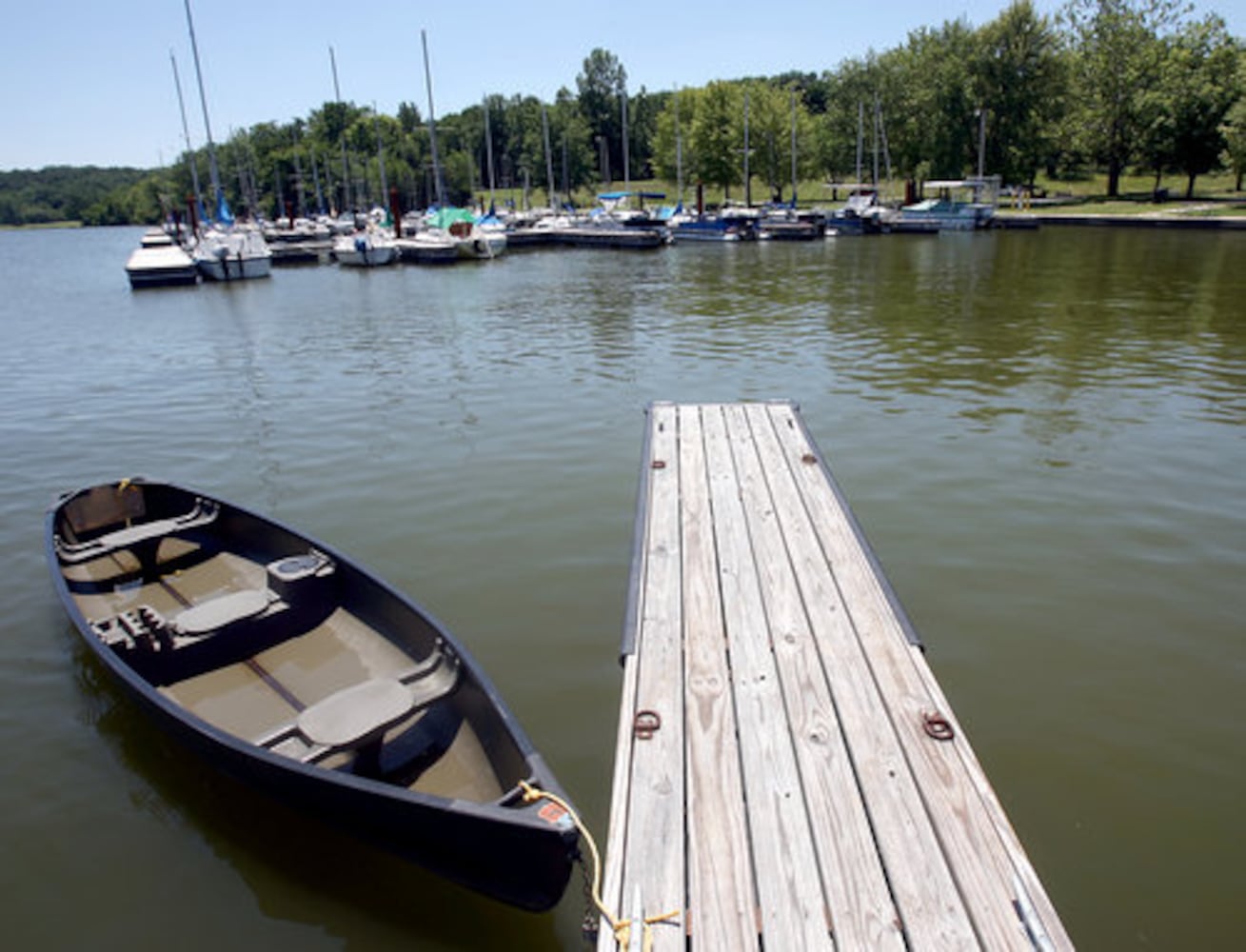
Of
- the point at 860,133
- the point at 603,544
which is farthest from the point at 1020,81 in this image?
the point at 603,544

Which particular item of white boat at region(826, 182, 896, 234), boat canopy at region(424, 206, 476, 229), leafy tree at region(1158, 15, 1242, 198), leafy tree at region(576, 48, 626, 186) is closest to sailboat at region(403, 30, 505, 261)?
boat canopy at region(424, 206, 476, 229)

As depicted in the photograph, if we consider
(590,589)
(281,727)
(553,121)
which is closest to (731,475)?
(590,589)

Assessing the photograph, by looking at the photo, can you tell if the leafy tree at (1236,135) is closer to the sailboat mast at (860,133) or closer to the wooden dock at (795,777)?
the sailboat mast at (860,133)

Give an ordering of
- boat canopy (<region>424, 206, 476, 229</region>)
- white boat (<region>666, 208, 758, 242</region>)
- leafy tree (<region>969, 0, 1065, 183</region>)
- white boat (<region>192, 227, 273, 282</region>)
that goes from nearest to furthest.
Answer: white boat (<region>192, 227, 273, 282</region>), white boat (<region>666, 208, 758, 242</region>), boat canopy (<region>424, 206, 476, 229</region>), leafy tree (<region>969, 0, 1065, 183</region>)

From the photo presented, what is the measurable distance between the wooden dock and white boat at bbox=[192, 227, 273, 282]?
3967 cm

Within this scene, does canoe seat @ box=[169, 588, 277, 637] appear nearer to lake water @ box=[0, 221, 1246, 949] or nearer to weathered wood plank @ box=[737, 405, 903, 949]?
lake water @ box=[0, 221, 1246, 949]

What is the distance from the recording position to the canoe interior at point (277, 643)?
4426 millimetres

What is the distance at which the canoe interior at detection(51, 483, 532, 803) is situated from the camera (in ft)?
14.5

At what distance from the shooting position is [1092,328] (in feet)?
59.9

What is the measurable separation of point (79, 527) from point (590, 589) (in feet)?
16.6

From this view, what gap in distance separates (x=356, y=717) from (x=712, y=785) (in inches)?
76.5

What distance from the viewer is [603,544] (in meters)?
8.30

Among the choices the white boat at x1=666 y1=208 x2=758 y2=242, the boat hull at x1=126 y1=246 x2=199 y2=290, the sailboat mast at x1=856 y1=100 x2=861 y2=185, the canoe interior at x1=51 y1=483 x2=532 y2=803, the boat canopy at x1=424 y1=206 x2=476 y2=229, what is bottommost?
the canoe interior at x1=51 y1=483 x2=532 y2=803

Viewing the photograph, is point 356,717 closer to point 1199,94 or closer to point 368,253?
point 368,253
